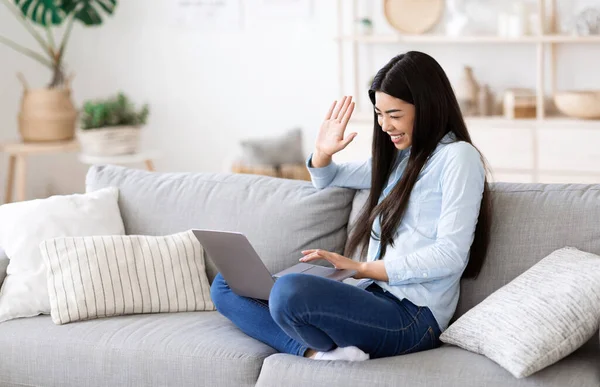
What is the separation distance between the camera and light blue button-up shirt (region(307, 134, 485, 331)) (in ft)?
7.52

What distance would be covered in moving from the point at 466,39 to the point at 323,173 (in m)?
2.25

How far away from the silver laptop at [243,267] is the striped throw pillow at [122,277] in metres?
0.25

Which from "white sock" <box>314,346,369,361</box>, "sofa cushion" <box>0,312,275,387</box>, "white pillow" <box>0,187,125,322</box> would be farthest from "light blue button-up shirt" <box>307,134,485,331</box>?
"white pillow" <box>0,187,125,322</box>

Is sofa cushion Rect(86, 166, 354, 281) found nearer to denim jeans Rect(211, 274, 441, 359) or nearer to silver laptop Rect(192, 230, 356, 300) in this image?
silver laptop Rect(192, 230, 356, 300)

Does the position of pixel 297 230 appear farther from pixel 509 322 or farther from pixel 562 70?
pixel 562 70

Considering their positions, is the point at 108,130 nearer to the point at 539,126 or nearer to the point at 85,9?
the point at 85,9

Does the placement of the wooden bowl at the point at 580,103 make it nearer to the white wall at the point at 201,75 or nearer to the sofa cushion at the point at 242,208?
the white wall at the point at 201,75

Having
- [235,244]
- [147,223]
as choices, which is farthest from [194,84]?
[235,244]

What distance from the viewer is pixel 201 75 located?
18.2 ft

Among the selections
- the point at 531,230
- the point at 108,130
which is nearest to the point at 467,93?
the point at 108,130

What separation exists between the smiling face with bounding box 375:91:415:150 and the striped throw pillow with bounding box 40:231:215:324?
0.73 m

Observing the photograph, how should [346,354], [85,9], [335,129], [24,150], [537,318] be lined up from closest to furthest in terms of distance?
[537,318]
[346,354]
[335,129]
[24,150]
[85,9]

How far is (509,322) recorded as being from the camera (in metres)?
2.13

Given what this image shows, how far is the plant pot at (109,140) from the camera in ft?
15.5
